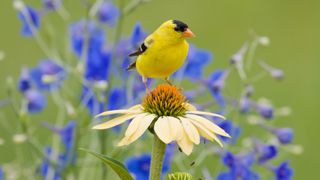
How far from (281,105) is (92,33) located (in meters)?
1.53

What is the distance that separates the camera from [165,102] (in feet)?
3.30

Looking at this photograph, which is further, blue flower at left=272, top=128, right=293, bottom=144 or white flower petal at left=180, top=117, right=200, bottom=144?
blue flower at left=272, top=128, right=293, bottom=144

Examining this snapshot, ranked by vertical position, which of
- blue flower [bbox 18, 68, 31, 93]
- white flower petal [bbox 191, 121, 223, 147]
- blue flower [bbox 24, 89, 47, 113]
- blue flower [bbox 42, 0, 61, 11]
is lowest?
white flower petal [bbox 191, 121, 223, 147]

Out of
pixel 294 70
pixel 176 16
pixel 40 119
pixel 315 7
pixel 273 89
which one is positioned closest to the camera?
pixel 40 119

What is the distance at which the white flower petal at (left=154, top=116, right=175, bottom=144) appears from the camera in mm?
928

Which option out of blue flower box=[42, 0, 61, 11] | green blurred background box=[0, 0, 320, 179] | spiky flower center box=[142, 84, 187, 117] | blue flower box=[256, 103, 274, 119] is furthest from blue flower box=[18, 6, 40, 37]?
green blurred background box=[0, 0, 320, 179]

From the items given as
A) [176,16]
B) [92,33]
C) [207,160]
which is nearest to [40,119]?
[207,160]

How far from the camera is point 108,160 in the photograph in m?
0.93

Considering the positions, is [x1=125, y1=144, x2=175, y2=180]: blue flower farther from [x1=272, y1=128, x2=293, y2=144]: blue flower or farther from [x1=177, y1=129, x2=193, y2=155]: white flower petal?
[x1=177, y1=129, x2=193, y2=155]: white flower petal

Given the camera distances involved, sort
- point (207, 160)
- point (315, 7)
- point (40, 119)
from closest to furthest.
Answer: point (207, 160) < point (40, 119) < point (315, 7)

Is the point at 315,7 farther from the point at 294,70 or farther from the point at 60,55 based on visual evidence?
the point at 60,55

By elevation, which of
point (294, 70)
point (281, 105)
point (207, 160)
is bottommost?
point (207, 160)

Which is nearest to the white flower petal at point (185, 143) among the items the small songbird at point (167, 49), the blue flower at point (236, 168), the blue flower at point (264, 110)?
the small songbird at point (167, 49)

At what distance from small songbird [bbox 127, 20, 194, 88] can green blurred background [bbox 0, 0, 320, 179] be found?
1.93 metres
